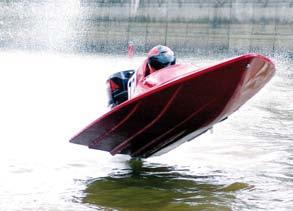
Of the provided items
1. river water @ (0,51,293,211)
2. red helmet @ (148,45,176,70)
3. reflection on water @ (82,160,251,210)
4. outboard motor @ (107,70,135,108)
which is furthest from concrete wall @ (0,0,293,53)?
reflection on water @ (82,160,251,210)

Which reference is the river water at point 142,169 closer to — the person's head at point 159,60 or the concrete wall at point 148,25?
the person's head at point 159,60

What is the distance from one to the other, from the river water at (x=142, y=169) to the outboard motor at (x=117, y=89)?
80cm

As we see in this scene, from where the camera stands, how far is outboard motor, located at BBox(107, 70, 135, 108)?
823cm

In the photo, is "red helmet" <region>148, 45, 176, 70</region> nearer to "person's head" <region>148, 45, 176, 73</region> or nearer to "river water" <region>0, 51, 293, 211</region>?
"person's head" <region>148, 45, 176, 73</region>

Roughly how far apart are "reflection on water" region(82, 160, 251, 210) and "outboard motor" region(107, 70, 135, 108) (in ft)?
2.97

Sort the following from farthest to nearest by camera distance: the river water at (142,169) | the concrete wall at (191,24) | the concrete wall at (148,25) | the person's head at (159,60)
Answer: the concrete wall at (148,25) → the concrete wall at (191,24) → the person's head at (159,60) → the river water at (142,169)

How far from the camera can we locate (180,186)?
6.97m

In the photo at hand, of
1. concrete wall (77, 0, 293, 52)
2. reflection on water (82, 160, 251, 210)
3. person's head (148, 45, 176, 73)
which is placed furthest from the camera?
concrete wall (77, 0, 293, 52)

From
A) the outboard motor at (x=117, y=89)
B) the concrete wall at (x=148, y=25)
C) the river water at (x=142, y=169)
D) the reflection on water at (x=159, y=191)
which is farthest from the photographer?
the concrete wall at (x=148, y=25)

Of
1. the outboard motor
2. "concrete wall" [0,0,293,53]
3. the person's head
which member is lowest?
"concrete wall" [0,0,293,53]

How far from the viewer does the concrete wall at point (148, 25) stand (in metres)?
36.6

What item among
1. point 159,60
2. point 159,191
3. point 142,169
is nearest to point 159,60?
point 159,60

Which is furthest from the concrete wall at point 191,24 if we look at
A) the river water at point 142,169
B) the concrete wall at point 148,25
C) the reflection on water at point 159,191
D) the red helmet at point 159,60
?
the reflection on water at point 159,191

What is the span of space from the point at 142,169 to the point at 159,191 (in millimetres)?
1210
